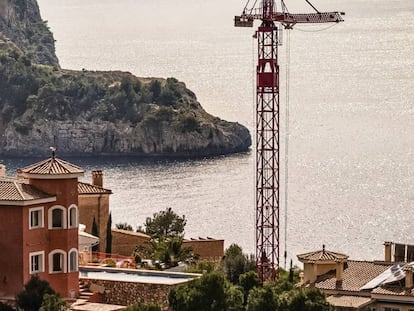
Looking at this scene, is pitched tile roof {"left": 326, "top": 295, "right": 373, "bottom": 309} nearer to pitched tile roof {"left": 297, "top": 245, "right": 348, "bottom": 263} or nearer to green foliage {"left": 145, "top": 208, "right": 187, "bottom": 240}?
pitched tile roof {"left": 297, "top": 245, "right": 348, "bottom": 263}

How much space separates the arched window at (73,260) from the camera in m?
46.0

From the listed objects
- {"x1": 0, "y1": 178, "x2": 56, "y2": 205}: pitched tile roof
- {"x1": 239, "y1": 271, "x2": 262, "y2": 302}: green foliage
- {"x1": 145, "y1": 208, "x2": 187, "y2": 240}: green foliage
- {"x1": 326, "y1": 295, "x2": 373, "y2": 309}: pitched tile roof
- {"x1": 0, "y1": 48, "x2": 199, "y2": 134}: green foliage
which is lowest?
{"x1": 326, "y1": 295, "x2": 373, "y2": 309}: pitched tile roof

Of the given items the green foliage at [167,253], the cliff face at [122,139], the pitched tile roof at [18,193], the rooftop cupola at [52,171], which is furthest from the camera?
the cliff face at [122,139]

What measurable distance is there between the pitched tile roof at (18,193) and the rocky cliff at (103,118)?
126 metres

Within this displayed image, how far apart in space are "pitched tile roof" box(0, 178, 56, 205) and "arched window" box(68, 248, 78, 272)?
1422 millimetres

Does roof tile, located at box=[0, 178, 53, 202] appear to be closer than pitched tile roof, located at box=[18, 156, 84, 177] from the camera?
Yes

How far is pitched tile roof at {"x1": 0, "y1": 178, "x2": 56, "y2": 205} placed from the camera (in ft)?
147

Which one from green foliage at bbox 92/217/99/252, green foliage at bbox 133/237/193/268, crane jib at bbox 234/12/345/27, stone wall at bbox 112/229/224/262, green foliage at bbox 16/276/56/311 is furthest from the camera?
crane jib at bbox 234/12/345/27

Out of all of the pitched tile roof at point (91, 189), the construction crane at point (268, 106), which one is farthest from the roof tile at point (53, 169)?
the construction crane at point (268, 106)

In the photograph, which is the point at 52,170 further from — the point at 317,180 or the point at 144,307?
the point at 317,180

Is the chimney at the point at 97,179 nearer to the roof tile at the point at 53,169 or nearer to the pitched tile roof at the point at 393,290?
the roof tile at the point at 53,169

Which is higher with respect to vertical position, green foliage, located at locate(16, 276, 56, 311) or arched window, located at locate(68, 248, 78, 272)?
arched window, located at locate(68, 248, 78, 272)

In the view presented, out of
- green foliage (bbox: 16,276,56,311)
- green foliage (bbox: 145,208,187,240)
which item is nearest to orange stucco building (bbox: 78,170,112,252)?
green foliage (bbox: 145,208,187,240)

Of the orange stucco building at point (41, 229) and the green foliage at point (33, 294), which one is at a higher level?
the orange stucco building at point (41, 229)
